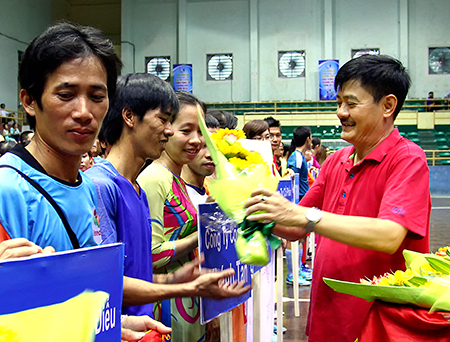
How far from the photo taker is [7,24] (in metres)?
14.8

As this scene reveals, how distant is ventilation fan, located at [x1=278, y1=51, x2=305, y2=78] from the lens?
1591cm

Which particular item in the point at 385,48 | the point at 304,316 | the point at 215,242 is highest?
the point at 385,48

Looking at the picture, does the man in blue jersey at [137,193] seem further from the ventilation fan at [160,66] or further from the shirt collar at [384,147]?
the ventilation fan at [160,66]

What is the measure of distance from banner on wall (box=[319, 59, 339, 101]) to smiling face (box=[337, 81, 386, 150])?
1405 centimetres

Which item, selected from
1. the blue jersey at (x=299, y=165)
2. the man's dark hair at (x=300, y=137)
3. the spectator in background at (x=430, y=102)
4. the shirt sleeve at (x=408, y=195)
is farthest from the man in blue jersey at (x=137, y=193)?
the spectator in background at (x=430, y=102)

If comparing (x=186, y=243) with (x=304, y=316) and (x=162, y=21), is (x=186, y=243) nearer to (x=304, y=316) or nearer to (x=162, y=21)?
(x=304, y=316)

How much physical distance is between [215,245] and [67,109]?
890 mm

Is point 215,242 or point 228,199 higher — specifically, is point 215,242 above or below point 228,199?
below

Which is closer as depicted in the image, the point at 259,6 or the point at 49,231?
the point at 49,231

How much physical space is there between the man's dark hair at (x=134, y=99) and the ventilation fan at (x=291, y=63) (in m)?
15.1

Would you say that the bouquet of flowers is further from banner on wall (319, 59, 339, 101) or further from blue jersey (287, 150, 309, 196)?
banner on wall (319, 59, 339, 101)

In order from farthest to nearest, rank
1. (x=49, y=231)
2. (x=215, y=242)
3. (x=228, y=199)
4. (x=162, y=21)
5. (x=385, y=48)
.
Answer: (x=162, y=21), (x=385, y=48), (x=215, y=242), (x=228, y=199), (x=49, y=231)

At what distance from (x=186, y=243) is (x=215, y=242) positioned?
0.12 metres

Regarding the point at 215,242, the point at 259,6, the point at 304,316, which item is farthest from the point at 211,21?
the point at 215,242
